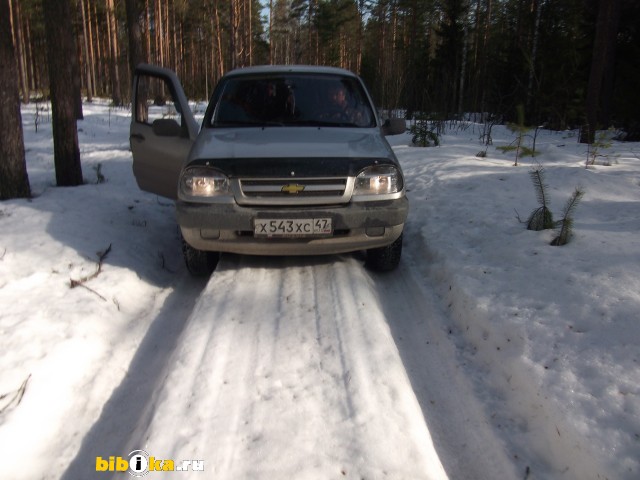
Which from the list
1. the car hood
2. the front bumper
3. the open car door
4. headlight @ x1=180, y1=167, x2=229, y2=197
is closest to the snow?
the front bumper

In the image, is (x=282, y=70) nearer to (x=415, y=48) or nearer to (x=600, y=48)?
(x=600, y=48)

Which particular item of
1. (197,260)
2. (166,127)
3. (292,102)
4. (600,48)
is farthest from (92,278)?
(600,48)

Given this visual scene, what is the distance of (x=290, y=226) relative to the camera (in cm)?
358

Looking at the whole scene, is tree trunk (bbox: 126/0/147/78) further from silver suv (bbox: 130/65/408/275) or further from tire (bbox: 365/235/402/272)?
tire (bbox: 365/235/402/272)

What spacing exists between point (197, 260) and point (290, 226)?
1.03 m

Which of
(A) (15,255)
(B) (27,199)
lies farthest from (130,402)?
(B) (27,199)

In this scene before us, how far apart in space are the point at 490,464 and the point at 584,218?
342cm

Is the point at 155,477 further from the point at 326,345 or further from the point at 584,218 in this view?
the point at 584,218

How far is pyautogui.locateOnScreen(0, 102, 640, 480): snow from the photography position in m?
2.14

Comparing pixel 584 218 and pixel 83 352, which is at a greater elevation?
Result: pixel 584 218

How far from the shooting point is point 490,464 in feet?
7.18

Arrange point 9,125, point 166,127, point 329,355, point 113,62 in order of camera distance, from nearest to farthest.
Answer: point 329,355 < point 166,127 < point 9,125 < point 113,62

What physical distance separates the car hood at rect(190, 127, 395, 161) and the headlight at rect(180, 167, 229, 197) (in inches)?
4.8

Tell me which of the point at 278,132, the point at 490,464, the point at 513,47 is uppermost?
the point at 513,47
